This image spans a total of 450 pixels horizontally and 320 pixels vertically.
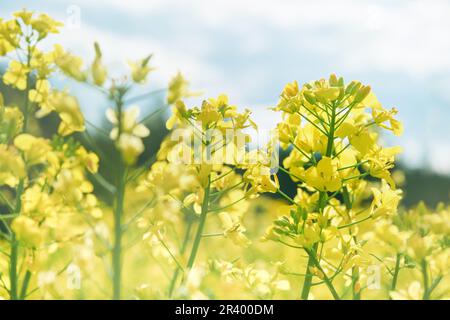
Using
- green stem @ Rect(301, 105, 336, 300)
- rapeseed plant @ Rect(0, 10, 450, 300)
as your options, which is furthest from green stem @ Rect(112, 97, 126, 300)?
green stem @ Rect(301, 105, 336, 300)

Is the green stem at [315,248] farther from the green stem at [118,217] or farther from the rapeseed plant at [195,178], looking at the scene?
the green stem at [118,217]

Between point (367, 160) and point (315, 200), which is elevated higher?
point (367, 160)

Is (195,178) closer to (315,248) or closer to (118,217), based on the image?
(118,217)

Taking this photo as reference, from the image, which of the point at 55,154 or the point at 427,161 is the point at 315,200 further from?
the point at 427,161

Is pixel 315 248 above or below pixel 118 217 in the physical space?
below

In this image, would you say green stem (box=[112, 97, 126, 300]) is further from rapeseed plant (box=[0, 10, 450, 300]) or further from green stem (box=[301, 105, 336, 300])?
green stem (box=[301, 105, 336, 300])

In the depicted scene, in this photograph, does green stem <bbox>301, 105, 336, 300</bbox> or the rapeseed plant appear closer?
the rapeseed plant

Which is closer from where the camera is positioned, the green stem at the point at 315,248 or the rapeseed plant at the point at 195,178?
the rapeseed plant at the point at 195,178

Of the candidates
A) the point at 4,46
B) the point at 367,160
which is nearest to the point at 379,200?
the point at 367,160

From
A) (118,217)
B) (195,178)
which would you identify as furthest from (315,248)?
(118,217)

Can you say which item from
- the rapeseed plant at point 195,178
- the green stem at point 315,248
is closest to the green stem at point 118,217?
the rapeseed plant at point 195,178

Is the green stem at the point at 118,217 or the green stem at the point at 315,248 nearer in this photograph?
the green stem at the point at 118,217
